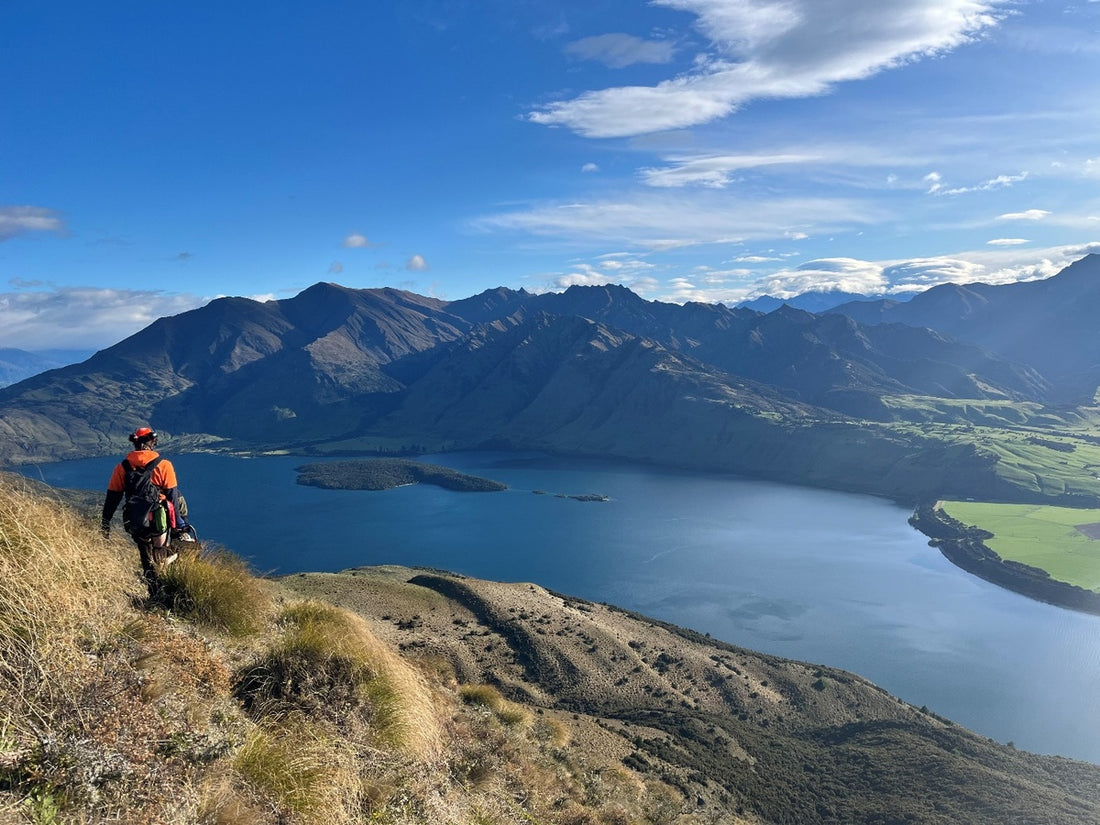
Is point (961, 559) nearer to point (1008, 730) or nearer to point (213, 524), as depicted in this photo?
point (1008, 730)

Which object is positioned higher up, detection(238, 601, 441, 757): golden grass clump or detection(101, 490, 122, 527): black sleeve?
detection(101, 490, 122, 527): black sleeve

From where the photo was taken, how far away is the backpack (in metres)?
9.70

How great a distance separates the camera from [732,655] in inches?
2420

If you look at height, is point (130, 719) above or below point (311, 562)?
above

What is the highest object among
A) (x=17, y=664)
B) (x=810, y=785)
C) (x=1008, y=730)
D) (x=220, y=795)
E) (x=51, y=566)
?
(x=51, y=566)

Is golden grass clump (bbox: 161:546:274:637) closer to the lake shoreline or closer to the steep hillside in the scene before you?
the steep hillside

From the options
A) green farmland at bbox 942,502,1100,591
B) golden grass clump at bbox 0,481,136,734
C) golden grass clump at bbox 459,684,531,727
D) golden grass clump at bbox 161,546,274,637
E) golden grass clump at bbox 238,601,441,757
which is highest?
golden grass clump at bbox 0,481,136,734

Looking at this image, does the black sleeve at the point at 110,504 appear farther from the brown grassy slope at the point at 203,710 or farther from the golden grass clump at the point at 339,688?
the golden grass clump at the point at 339,688

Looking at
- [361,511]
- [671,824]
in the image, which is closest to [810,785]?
[671,824]

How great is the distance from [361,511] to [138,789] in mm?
171963

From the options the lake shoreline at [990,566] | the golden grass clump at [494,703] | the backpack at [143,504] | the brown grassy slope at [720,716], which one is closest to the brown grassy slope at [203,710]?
the backpack at [143,504]

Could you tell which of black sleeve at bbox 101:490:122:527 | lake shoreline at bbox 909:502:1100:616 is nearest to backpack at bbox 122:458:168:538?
black sleeve at bbox 101:490:122:527

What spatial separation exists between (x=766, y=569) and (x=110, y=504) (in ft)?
394

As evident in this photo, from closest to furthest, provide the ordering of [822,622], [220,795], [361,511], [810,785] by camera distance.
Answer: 1. [220,795]
2. [810,785]
3. [822,622]
4. [361,511]
